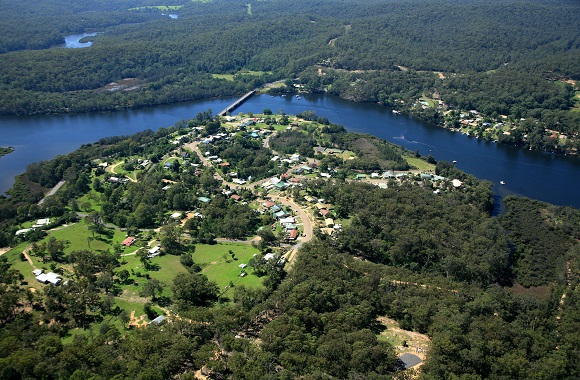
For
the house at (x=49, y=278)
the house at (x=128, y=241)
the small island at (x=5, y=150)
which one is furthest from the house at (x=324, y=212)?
the small island at (x=5, y=150)

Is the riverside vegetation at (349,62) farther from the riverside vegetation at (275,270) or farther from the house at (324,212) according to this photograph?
the house at (324,212)

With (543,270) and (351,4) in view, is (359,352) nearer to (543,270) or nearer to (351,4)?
(543,270)

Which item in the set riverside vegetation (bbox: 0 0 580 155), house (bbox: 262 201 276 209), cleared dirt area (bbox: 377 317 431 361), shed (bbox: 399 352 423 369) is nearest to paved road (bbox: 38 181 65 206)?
house (bbox: 262 201 276 209)

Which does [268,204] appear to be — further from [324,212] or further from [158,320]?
[158,320]

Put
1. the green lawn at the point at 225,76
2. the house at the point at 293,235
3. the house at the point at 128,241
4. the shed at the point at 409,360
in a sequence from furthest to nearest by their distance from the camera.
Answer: the green lawn at the point at 225,76
the house at the point at 293,235
the house at the point at 128,241
the shed at the point at 409,360

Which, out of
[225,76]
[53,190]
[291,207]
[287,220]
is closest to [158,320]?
[287,220]

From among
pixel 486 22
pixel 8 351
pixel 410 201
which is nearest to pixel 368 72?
pixel 486 22
